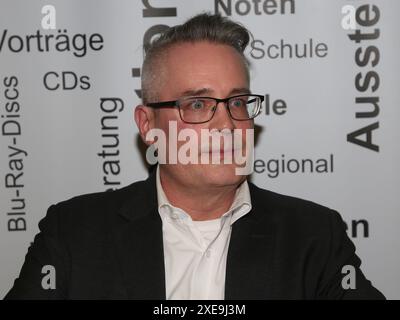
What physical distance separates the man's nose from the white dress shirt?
28 cm

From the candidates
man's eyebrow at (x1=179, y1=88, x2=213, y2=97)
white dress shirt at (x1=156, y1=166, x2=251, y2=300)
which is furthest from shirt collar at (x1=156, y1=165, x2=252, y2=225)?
man's eyebrow at (x1=179, y1=88, x2=213, y2=97)

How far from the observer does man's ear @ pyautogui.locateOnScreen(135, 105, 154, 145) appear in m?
1.70

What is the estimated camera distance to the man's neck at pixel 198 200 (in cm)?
163

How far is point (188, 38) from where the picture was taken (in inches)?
63.7

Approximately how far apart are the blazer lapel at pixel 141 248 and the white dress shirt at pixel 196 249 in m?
0.05

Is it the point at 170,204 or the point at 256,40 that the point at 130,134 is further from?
the point at 256,40

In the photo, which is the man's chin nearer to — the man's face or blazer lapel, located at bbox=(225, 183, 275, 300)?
the man's face

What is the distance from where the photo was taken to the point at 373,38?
196 cm

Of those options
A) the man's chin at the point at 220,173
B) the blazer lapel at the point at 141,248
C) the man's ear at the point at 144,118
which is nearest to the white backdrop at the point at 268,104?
the man's ear at the point at 144,118

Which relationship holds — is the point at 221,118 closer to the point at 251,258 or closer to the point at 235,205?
the point at 235,205

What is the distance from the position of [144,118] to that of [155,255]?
505mm

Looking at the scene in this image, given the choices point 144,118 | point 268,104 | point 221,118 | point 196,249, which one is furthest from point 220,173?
point 268,104

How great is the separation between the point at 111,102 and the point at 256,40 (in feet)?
2.19

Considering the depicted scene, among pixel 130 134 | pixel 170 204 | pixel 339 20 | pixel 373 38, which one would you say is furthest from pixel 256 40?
pixel 170 204
